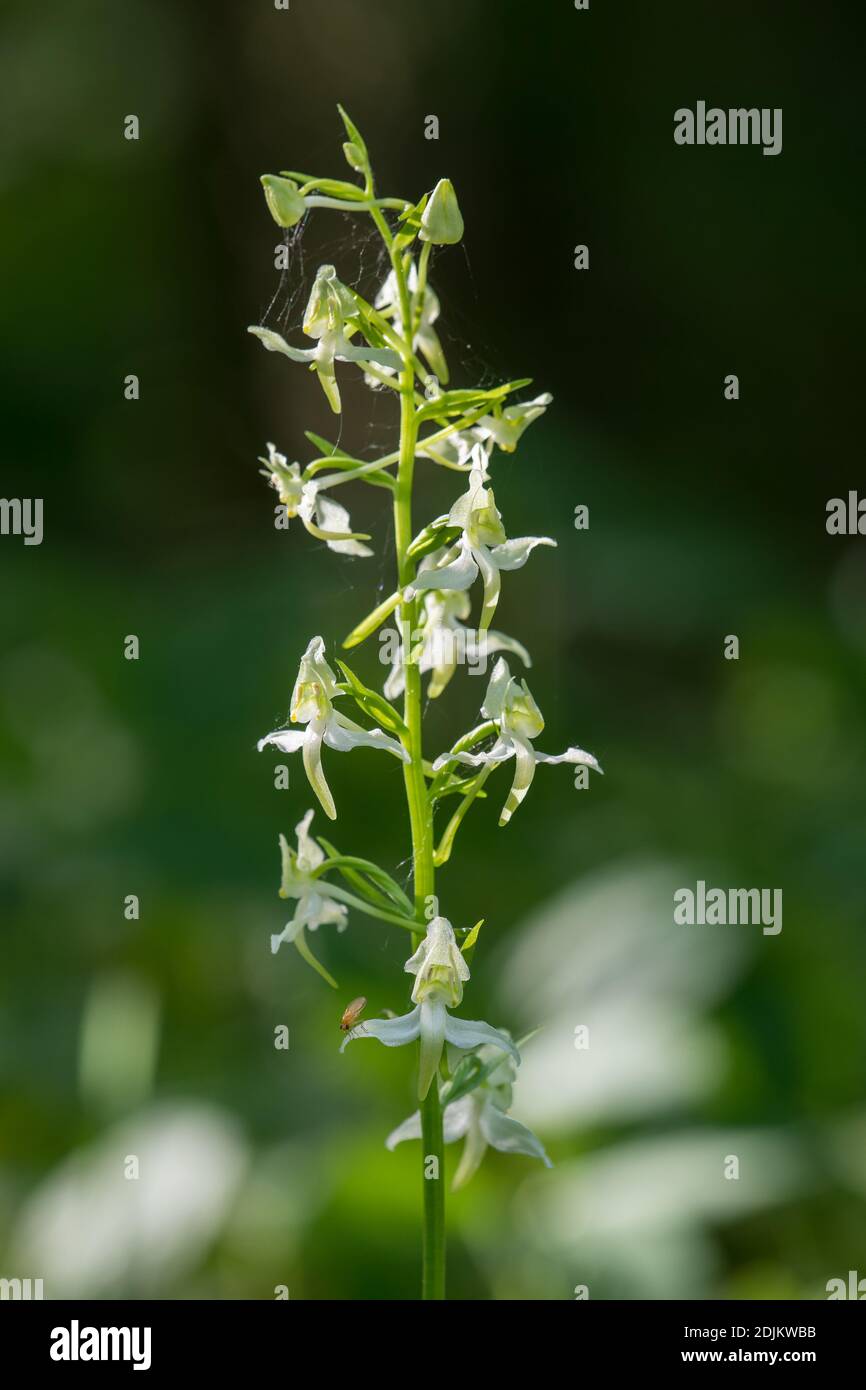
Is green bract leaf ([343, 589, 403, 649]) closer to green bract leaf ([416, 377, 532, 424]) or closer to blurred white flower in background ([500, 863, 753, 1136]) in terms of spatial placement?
green bract leaf ([416, 377, 532, 424])

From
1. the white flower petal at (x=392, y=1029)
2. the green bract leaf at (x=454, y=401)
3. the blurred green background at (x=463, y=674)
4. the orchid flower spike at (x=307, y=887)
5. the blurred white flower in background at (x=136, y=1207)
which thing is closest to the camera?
the white flower petal at (x=392, y=1029)

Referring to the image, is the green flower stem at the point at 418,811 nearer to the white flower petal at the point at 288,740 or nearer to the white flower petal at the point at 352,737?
the white flower petal at the point at 352,737

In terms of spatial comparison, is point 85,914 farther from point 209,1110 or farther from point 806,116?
point 806,116

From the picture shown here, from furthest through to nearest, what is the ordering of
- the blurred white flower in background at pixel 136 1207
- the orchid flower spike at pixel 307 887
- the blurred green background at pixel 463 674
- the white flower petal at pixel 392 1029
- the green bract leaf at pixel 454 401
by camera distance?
the blurred green background at pixel 463 674 → the blurred white flower in background at pixel 136 1207 → the orchid flower spike at pixel 307 887 → the green bract leaf at pixel 454 401 → the white flower petal at pixel 392 1029

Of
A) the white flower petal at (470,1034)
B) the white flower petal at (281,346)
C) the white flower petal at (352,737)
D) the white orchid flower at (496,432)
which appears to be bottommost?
the white flower petal at (470,1034)

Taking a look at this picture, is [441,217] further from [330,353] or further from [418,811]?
[418,811]

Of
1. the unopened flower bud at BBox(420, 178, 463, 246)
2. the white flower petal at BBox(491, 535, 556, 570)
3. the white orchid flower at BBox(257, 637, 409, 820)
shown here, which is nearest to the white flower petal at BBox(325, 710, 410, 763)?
the white orchid flower at BBox(257, 637, 409, 820)

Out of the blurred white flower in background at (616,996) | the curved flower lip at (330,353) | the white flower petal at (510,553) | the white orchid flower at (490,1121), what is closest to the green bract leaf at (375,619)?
the white flower petal at (510,553)
